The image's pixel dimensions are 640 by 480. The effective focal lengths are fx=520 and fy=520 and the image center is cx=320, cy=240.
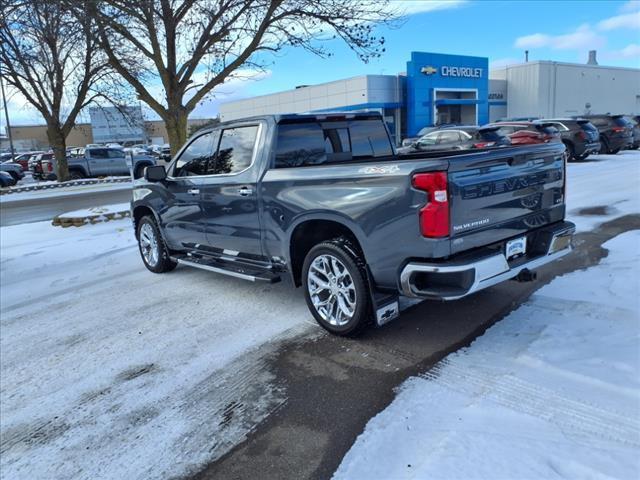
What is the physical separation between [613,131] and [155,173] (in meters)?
20.3

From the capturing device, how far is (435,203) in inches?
138

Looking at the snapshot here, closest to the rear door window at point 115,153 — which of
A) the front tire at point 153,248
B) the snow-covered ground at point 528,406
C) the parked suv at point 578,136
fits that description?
the parked suv at point 578,136

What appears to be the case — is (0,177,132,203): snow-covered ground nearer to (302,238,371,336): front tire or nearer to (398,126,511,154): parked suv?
(398,126,511,154): parked suv

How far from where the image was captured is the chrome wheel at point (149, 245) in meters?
7.02

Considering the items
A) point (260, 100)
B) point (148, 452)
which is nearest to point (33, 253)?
point (148, 452)

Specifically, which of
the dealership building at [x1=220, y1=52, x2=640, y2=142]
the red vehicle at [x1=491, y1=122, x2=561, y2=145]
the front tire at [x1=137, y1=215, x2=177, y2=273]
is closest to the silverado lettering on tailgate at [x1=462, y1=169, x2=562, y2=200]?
the front tire at [x1=137, y1=215, x2=177, y2=273]

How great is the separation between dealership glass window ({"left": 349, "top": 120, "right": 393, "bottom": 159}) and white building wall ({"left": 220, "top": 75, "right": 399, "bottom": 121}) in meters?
35.4

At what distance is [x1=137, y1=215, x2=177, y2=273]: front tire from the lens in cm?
689

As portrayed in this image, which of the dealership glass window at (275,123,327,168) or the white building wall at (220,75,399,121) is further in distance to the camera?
the white building wall at (220,75,399,121)

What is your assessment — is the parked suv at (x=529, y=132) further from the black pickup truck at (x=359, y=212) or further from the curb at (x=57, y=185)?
the curb at (x=57, y=185)

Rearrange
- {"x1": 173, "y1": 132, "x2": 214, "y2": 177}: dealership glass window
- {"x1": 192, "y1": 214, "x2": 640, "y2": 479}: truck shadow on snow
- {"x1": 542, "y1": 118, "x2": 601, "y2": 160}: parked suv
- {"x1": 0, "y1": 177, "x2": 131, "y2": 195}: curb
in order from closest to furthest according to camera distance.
Answer: {"x1": 192, "y1": 214, "x2": 640, "y2": 479}: truck shadow on snow → {"x1": 173, "y1": 132, "x2": 214, "y2": 177}: dealership glass window → {"x1": 542, "y1": 118, "x2": 601, "y2": 160}: parked suv → {"x1": 0, "y1": 177, "x2": 131, "y2": 195}: curb

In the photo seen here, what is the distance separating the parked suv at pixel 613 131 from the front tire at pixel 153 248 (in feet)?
65.1

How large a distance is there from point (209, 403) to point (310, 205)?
1.77 m

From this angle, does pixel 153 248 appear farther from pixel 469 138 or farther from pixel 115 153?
pixel 115 153
